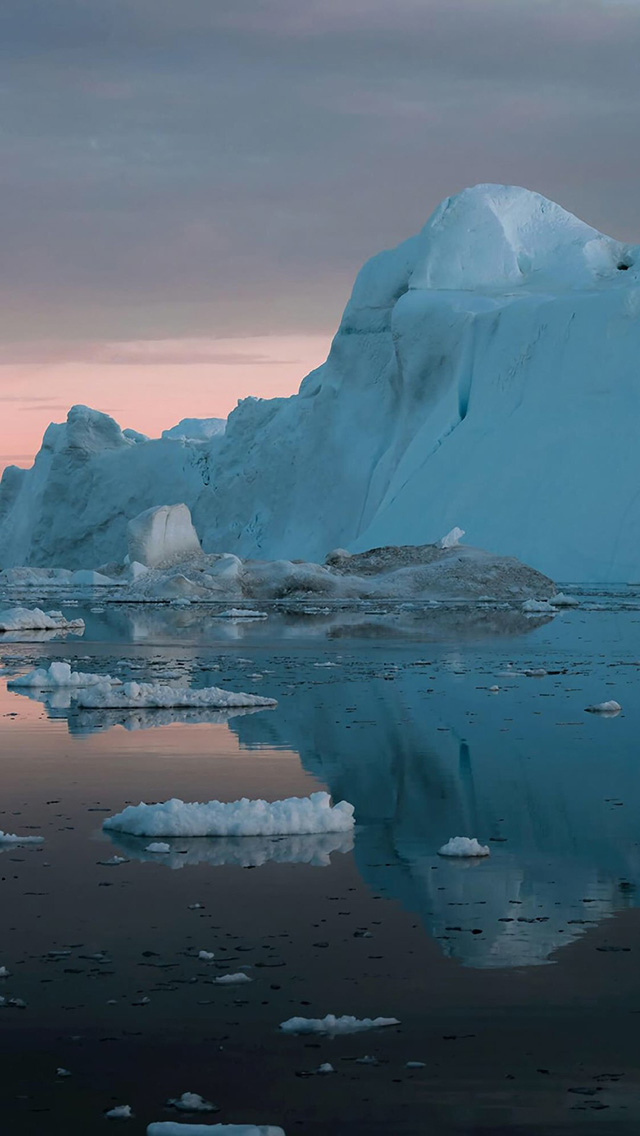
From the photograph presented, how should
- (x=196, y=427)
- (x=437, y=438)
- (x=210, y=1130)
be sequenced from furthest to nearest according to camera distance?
1. (x=196, y=427)
2. (x=437, y=438)
3. (x=210, y=1130)

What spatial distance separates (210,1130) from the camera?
259 centimetres

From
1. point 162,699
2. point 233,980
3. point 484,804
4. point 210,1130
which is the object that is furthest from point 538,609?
point 210,1130

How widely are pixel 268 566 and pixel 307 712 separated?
61.1ft

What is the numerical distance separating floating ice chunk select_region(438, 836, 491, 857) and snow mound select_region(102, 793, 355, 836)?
49cm

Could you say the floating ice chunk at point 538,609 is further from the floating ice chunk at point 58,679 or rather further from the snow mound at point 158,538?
the snow mound at point 158,538

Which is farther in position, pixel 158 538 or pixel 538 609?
pixel 158 538

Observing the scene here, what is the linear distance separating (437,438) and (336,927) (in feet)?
103

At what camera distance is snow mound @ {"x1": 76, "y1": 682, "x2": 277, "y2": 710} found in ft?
28.9

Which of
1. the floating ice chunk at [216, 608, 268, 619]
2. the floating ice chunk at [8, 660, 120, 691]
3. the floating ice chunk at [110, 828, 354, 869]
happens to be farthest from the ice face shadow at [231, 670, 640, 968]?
the floating ice chunk at [216, 608, 268, 619]

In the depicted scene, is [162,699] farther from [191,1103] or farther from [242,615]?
[242,615]

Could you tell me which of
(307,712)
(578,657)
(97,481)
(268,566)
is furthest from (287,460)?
(307,712)

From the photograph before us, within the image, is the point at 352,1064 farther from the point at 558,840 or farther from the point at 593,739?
the point at 593,739

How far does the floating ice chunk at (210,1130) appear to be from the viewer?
2568 mm

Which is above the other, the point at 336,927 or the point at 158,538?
the point at 158,538
